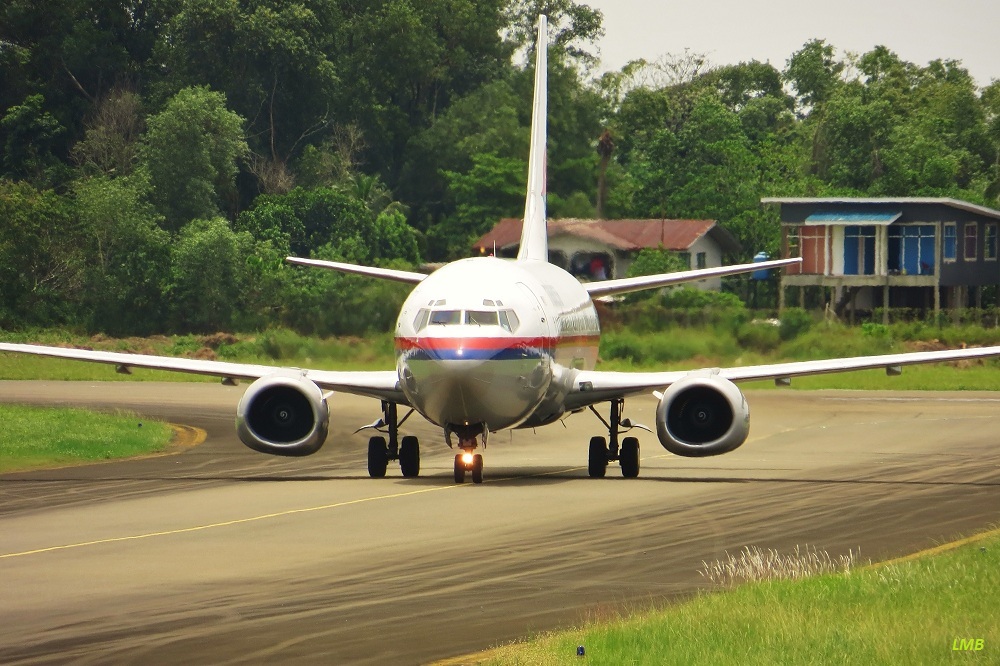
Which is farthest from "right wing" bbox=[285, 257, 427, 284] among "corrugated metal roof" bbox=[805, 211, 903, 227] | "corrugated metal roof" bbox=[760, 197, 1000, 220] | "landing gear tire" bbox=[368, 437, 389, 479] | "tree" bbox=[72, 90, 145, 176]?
"tree" bbox=[72, 90, 145, 176]

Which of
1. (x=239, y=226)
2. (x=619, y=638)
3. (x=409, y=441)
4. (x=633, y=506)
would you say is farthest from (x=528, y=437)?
(x=239, y=226)

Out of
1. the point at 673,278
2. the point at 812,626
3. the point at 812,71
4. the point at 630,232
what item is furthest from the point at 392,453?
the point at 812,71

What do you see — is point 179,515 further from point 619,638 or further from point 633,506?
point 619,638

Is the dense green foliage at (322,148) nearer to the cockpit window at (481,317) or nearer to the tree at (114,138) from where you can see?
the tree at (114,138)

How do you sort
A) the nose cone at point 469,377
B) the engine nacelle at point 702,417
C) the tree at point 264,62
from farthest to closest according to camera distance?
the tree at point 264,62 < the engine nacelle at point 702,417 < the nose cone at point 469,377

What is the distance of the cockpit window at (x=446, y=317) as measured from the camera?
2611cm

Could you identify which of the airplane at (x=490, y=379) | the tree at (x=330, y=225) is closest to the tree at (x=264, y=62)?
the tree at (x=330, y=225)

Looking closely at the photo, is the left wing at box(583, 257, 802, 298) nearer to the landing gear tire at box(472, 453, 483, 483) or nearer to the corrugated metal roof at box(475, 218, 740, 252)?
the landing gear tire at box(472, 453, 483, 483)

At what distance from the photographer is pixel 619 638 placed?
13.9 m

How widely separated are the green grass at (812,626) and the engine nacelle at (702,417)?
9.98m

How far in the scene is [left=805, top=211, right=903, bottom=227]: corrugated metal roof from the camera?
7850 centimetres

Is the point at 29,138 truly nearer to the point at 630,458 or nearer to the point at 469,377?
the point at 630,458

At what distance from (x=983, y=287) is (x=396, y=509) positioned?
214ft

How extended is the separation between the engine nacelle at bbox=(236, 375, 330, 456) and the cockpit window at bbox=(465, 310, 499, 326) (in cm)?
348
